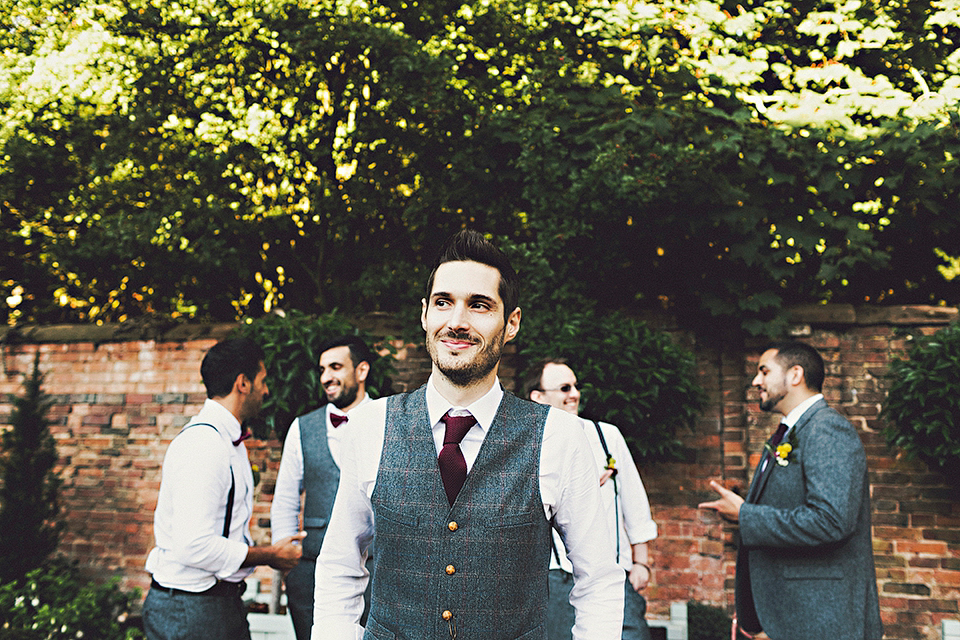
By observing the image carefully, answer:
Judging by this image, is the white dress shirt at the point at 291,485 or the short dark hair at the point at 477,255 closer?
the short dark hair at the point at 477,255

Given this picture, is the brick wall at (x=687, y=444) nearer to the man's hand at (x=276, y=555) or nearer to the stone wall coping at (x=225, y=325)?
the stone wall coping at (x=225, y=325)

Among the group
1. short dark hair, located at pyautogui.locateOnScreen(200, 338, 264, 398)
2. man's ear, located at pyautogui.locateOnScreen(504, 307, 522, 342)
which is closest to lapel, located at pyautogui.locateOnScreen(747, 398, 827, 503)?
man's ear, located at pyautogui.locateOnScreen(504, 307, 522, 342)

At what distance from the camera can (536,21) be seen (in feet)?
16.9

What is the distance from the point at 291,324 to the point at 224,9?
8.83 feet

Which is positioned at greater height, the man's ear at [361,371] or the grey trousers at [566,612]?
the man's ear at [361,371]

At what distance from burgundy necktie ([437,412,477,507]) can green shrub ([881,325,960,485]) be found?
135 inches

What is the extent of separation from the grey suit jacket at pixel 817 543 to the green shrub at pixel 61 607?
418cm

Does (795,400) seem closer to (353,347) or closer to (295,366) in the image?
(353,347)

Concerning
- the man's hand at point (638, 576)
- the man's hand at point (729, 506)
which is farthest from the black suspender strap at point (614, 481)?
the man's hand at point (729, 506)

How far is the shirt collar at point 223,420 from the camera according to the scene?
9.18 ft

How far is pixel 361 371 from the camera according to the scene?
3936 millimetres

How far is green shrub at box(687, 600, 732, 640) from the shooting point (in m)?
4.43

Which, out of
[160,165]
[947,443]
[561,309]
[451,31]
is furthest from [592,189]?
[160,165]

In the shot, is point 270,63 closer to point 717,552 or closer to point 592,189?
point 592,189
